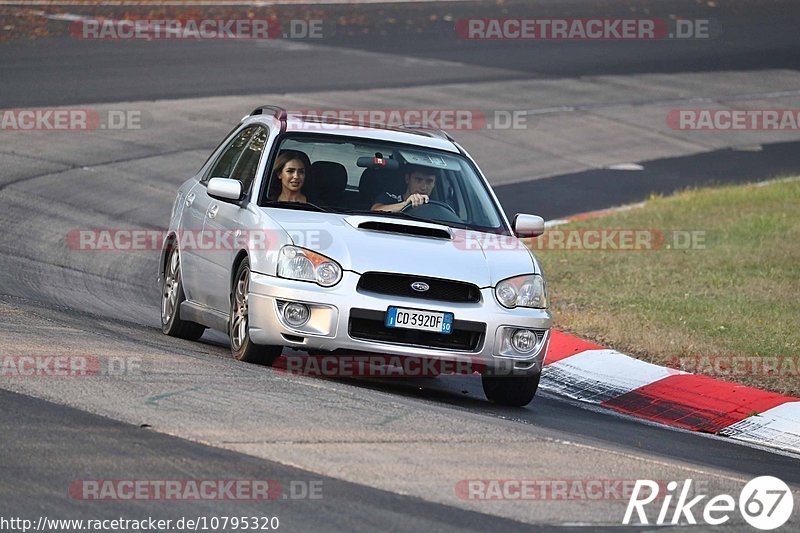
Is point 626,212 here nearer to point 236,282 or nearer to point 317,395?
point 236,282

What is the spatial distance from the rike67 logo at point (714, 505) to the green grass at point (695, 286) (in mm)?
3810

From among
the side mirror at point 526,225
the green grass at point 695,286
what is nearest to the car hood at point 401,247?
the side mirror at point 526,225

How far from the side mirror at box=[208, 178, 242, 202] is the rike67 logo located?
3.73m

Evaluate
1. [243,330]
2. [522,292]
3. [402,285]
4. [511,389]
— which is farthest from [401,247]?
[511,389]

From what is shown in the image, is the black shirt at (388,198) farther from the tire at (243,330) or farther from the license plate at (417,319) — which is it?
the license plate at (417,319)

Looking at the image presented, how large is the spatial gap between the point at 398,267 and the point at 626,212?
32.8 ft

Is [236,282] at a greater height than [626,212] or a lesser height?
greater

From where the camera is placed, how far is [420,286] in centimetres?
894

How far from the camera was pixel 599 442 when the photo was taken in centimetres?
827

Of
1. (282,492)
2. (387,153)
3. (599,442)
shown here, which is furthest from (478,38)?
(282,492)

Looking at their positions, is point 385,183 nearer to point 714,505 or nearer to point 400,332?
point 400,332

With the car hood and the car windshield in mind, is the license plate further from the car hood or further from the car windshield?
the car windshield

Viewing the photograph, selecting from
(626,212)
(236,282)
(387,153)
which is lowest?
(626,212)

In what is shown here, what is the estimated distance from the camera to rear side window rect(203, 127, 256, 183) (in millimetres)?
10742
